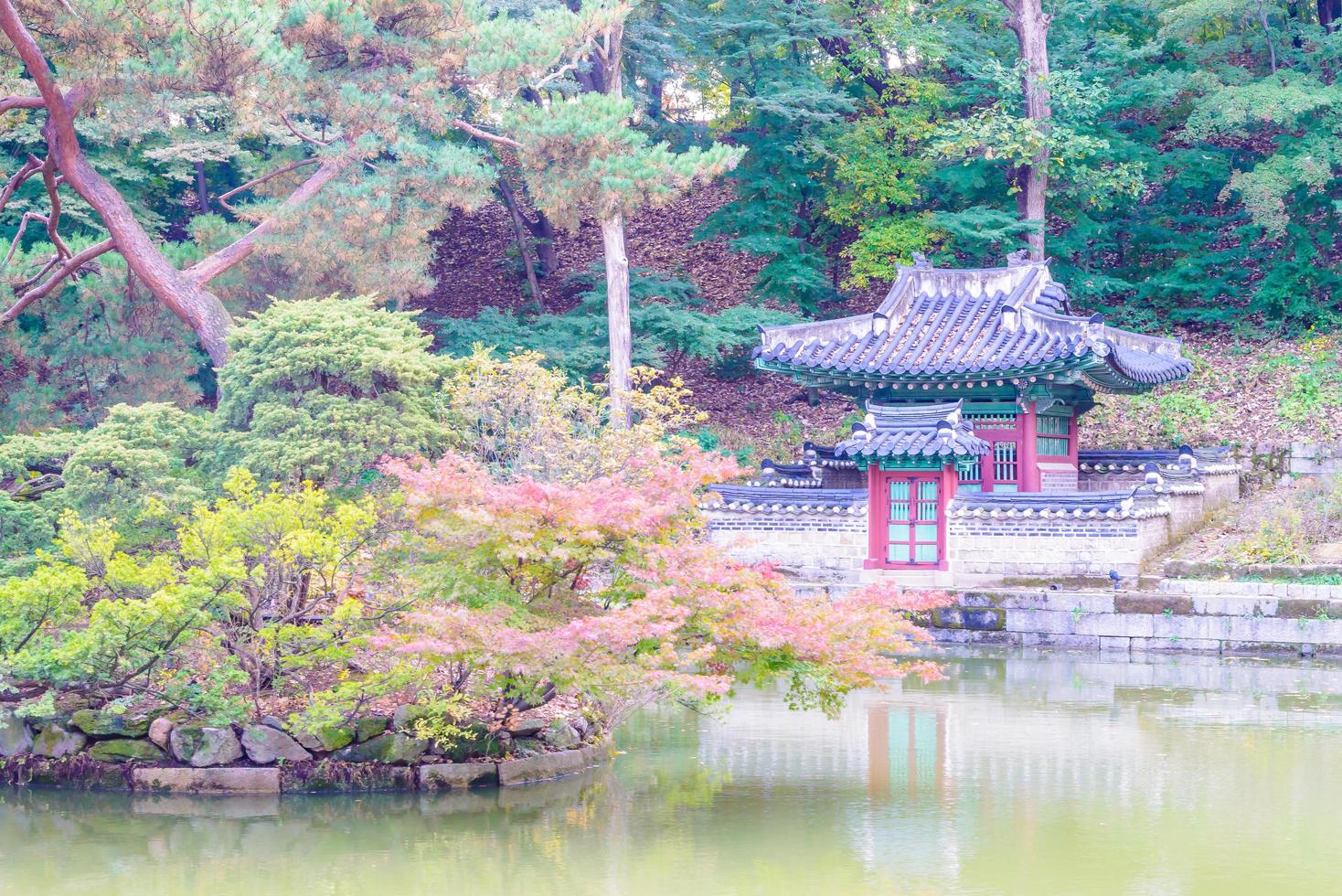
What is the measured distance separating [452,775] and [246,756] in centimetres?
168

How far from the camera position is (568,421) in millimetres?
17797

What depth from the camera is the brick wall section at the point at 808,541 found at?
20.8m

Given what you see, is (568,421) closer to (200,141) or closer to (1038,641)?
(1038,641)

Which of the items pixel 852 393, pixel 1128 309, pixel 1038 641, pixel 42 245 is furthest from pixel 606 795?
pixel 1128 309

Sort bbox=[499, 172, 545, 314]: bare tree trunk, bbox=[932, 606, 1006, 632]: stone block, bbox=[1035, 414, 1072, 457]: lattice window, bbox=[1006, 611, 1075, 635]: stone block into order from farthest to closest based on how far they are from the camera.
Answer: bbox=[499, 172, 545, 314]: bare tree trunk, bbox=[1035, 414, 1072, 457]: lattice window, bbox=[932, 606, 1006, 632]: stone block, bbox=[1006, 611, 1075, 635]: stone block

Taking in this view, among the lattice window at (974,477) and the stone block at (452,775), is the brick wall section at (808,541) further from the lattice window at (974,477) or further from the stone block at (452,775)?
the stone block at (452,775)

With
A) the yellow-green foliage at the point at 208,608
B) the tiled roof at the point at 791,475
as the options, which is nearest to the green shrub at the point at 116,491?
the yellow-green foliage at the point at 208,608

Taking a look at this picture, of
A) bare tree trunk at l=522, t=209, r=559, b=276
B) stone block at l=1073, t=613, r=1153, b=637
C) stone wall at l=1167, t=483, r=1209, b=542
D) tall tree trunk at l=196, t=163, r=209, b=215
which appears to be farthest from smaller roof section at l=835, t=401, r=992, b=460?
tall tree trunk at l=196, t=163, r=209, b=215

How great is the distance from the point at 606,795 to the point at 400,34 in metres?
12.8

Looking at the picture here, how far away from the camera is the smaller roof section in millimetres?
19891

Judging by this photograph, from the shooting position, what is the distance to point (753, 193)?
1208 inches

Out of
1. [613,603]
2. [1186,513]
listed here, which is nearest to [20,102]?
[613,603]

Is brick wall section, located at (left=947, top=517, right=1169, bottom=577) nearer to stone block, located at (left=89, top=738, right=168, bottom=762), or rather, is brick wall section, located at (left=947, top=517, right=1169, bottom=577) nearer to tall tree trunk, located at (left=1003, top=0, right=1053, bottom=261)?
tall tree trunk, located at (left=1003, top=0, right=1053, bottom=261)

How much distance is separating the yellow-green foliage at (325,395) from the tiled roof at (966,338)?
28.1 feet
